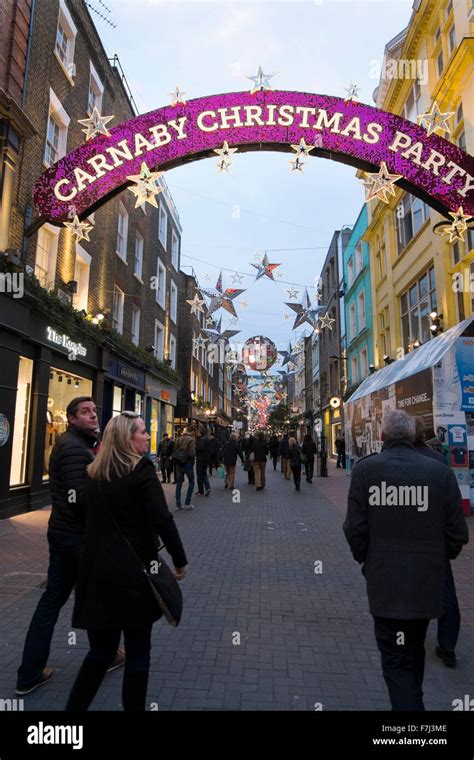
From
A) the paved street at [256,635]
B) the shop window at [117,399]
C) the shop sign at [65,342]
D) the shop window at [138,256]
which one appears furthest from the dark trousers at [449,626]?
the shop window at [138,256]

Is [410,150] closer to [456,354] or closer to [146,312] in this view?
[456,354]

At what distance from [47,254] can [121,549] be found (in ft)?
37.5

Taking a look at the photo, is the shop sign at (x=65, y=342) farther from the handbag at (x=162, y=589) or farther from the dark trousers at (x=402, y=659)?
the dark trousers at (x=402, y=659)

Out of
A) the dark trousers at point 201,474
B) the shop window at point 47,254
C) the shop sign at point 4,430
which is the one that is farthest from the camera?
the dark trousers at point 201,474

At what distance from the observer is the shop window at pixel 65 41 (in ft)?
41.3

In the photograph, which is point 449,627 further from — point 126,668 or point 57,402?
point 57,402

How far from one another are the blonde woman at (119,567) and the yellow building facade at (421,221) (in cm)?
1221

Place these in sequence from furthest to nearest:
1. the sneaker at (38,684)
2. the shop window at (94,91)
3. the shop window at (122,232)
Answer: the shop window at (122,232) → the shop window at (94,91) → the sneaker at (38,684)

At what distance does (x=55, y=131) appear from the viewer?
12703 mm

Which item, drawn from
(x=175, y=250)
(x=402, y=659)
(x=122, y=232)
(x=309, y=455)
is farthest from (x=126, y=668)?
(x=175, y=250)

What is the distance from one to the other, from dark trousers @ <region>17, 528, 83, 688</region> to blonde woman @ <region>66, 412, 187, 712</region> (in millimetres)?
776

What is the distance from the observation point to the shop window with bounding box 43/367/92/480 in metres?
11.7
